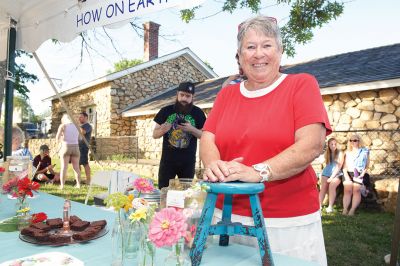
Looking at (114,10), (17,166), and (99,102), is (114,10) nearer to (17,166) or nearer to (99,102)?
(17,166)

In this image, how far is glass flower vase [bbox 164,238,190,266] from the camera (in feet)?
3.40

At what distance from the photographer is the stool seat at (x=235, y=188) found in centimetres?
104

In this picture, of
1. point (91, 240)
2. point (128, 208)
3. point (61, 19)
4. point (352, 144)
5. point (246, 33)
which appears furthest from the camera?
point (352, 144)

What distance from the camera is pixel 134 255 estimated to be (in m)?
1.24

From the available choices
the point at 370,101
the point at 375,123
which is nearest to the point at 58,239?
the point at 375,123

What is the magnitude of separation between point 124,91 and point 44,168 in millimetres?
8235

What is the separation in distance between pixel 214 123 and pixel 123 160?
37.9ft

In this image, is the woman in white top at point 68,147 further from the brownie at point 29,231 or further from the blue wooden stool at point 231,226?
the blue wooden stool at point 231,226

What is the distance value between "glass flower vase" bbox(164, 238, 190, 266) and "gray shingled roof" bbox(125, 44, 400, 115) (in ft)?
24.6

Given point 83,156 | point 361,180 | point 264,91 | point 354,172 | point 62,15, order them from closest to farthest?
point 264,91, point 62,15, point 361,180, point 354,172, point 83,156

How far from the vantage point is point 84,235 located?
149cm

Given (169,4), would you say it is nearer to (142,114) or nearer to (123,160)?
(123,160)

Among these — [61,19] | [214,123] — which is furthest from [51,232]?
[61,19]

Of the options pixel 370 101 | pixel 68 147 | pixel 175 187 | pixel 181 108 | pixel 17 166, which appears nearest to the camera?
pixel 175 187
